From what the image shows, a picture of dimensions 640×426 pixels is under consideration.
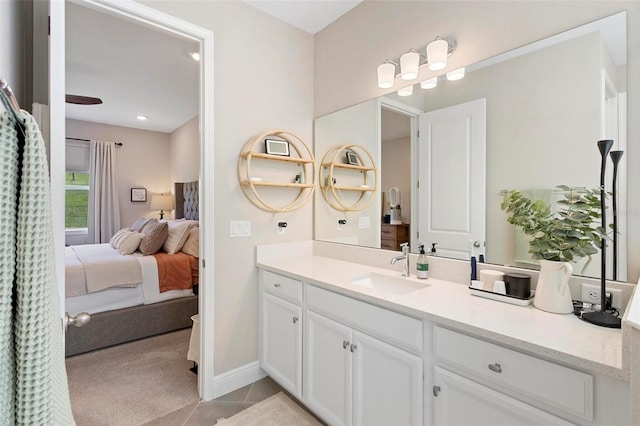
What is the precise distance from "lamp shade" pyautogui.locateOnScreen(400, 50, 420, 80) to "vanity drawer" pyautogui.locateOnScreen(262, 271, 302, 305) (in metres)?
1.40

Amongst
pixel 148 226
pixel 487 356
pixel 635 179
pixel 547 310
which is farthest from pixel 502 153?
pixel 148 226

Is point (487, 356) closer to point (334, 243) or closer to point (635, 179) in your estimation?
point (635, 179)

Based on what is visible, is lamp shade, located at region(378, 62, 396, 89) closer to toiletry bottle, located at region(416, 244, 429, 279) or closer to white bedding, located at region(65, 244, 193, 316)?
toiletry bottle, located at region(416, 244, 429, 279)

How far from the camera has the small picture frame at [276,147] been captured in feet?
7.31

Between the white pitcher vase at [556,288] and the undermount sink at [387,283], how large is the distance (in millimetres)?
529

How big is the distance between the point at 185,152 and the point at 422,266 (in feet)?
16.4

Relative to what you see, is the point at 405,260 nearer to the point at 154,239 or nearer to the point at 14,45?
the point at 14,45

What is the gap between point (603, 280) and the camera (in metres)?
1.10

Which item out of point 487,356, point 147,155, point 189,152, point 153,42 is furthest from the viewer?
point 147,155

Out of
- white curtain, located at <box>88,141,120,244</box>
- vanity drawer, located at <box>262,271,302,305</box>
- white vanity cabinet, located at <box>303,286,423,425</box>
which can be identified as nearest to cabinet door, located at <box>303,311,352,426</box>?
white vanity cabinet, located at <box>303,286,423,425</box>

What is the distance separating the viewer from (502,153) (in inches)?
60.1

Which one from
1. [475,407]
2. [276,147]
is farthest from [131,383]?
[475,407]

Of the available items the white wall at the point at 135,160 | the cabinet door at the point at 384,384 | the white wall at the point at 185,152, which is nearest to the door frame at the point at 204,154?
the cabinet door at the point at 384,384

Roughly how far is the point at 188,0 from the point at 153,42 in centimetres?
104
